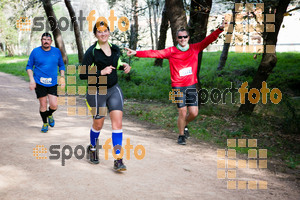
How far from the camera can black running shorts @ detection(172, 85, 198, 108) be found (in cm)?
671

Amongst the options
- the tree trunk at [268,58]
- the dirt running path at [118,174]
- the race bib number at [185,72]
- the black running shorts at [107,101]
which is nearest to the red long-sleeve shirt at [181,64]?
the race bib number at [185,72]

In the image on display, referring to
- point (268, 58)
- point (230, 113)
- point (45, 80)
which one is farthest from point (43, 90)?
point (268, 58)

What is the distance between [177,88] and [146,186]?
2749 mm

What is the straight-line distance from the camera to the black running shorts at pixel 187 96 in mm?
6715

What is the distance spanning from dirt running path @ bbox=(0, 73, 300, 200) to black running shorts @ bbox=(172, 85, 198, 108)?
1.00m

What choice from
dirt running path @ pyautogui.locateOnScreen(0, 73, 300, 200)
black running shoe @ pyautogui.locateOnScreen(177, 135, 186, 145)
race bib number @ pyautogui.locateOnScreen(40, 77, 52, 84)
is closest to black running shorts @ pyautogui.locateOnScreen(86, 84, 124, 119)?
dirt running path @ pyautogui.locateOnScreen(0, 73, 300, 200)

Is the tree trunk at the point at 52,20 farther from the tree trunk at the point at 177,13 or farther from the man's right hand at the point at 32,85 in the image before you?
the man's right hand at the point at 32,85

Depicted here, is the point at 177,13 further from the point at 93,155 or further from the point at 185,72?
the point at 93,155

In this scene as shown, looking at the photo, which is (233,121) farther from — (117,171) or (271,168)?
(117,171)

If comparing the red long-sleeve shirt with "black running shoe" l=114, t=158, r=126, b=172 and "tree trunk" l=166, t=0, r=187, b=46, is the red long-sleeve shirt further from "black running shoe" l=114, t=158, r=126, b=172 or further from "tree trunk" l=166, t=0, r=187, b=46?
"tree trunk" l=166, t=0, r=187, b=46

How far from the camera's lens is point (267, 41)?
9.02 meters

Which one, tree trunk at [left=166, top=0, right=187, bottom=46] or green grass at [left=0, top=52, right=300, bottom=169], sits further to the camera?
tree trunk at [left=166, top=0, right=187, bottom=46]

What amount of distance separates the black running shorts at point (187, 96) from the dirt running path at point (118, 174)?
3.27ft

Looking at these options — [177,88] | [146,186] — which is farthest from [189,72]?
[146,186]
